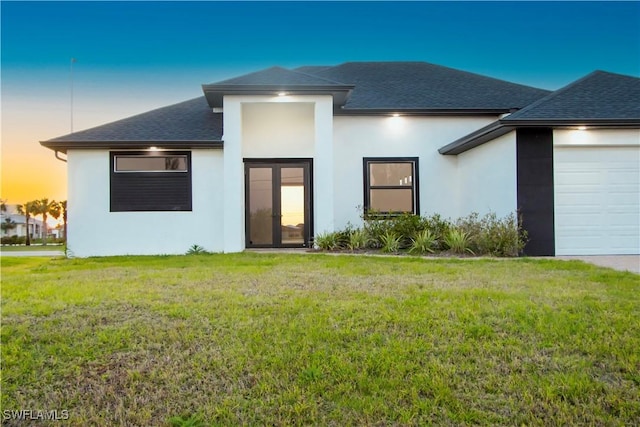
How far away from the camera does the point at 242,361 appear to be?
11.2 feet

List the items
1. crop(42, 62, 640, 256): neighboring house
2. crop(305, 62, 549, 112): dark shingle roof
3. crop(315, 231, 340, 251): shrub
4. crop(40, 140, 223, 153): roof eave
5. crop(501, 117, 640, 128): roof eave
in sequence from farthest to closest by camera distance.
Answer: crop(305, 62, 549, 112): dark shingle roof
crop(40, 140, 223, 153): roof eave
crop(315, 231, 340, 251): shrub
crop(42, 62, 640, 256): neighboring house
crop(501, 117, 640, 128): roof eave

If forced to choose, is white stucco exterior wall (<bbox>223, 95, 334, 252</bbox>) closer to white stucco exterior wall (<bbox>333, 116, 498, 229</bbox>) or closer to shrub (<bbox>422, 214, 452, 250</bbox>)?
white stucco exterior wall (<bbox>333, 116, 498, 229</bbox>)

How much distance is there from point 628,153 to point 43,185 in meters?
20.0

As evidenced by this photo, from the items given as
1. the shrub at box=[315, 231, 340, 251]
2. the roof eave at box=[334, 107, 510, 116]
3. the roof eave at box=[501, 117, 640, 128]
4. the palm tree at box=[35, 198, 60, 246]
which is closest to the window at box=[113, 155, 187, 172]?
the shrub at box=[315, 231, 340, 251]

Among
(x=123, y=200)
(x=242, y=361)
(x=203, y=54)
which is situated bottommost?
(x=242, y=361)

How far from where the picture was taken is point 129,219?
37.3 feet

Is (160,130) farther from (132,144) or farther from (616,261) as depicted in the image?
(616,261)

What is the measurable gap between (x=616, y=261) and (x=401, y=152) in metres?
6.07

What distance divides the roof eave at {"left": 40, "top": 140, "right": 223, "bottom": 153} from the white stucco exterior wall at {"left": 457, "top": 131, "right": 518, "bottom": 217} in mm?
6840

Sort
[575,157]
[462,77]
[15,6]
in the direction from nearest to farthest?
[575,157]
[15,6]
[462,77]

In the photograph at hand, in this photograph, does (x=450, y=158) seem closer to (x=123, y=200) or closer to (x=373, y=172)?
(x=373, y=172)

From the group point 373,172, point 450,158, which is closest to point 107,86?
point 373,172

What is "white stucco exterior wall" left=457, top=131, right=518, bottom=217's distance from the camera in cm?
984

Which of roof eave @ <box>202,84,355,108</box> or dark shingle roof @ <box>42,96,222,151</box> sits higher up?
roof eave @ <box>202,84,355,108</box>
